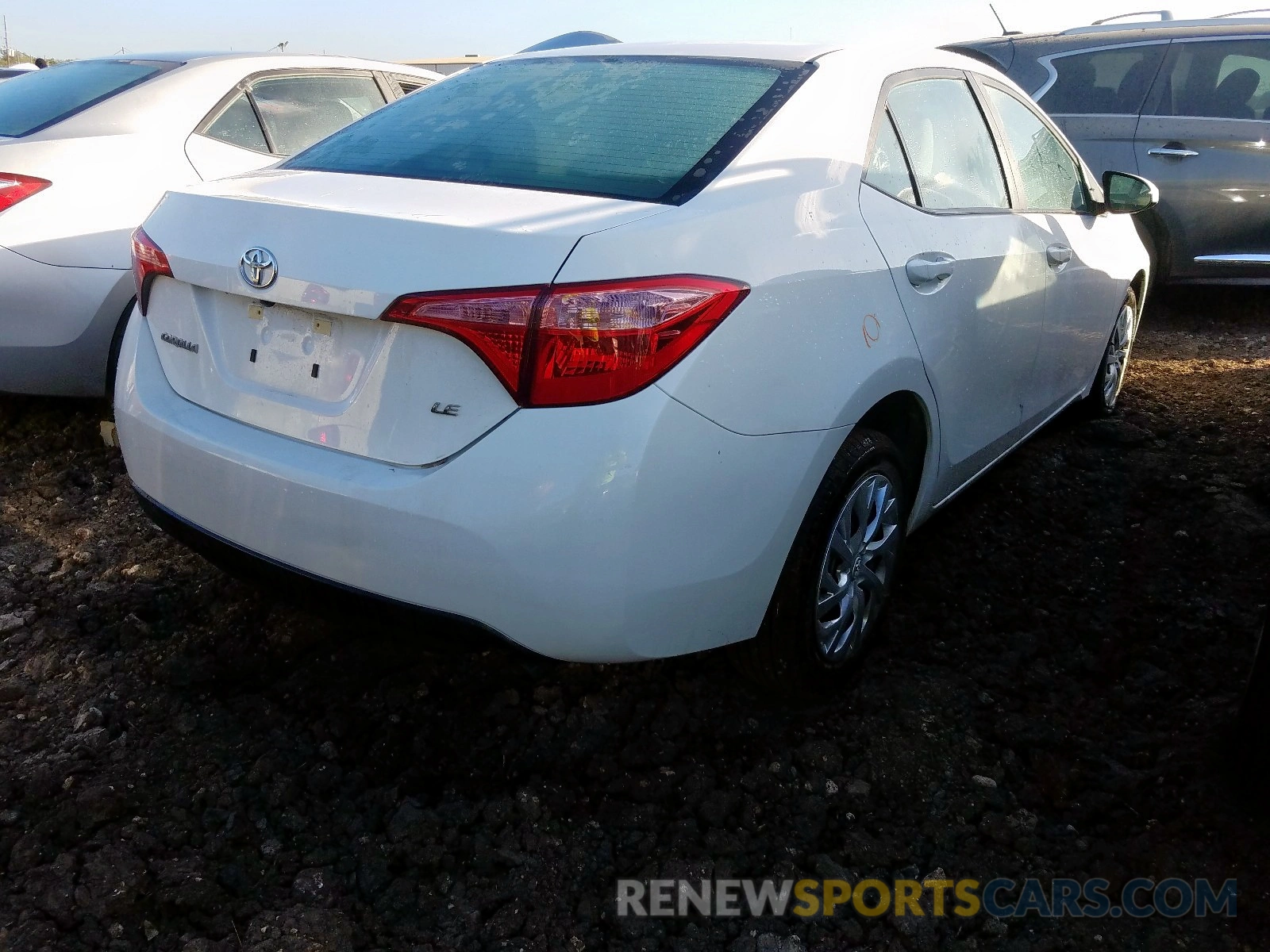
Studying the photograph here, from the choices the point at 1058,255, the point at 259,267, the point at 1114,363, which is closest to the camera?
the point at 259,267


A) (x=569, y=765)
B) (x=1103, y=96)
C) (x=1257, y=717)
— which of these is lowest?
(x=569, y=765)

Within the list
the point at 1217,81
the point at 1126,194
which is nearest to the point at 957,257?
the point at 1126,194

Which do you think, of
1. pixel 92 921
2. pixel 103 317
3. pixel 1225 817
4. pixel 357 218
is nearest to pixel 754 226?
pixel 357 218

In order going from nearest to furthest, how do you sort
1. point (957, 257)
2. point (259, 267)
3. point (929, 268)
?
1. point (259, 267)
2. point (929, 268)
3. point (957, 257)

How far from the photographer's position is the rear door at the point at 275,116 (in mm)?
4234

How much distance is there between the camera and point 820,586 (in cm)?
239

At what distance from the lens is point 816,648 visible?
8.01 feet

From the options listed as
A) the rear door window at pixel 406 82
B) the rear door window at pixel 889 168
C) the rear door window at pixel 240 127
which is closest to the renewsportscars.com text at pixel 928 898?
the rear door window at pixel 889 168

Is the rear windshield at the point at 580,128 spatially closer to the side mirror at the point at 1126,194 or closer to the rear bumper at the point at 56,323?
the rear bumper at the point at 56,323

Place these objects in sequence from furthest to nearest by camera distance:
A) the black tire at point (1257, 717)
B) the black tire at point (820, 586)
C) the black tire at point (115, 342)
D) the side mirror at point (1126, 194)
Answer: the side mirror at point (1126, 194), the black tire at point (115, 342), the black tire at point (820, 586), the black tire at point (1257, 717)

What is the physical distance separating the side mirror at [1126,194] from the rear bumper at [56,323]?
3525 mm

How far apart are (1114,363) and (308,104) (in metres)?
3.73

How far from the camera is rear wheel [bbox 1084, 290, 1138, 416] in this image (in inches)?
173

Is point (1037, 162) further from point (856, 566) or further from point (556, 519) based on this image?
point (556, 519)
